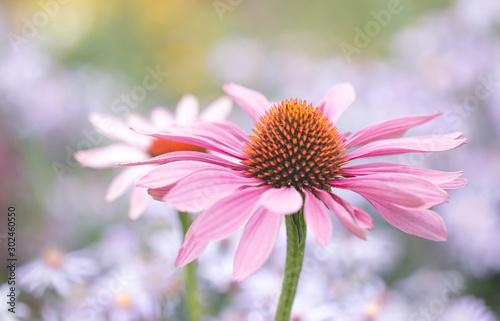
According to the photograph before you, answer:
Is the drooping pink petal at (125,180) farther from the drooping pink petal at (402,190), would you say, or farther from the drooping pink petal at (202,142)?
the drooping pink petal at (402,190)

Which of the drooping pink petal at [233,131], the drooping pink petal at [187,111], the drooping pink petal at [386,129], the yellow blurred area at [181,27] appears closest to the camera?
the drooping pink petal at [386,129]

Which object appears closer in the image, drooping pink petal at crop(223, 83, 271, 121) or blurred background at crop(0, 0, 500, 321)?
drooping pink petal at crop(223, 83, 271, 121)

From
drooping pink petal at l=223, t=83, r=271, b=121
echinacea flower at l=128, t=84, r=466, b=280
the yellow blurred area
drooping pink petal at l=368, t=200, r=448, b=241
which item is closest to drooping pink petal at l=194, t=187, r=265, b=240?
echinacea flower at l=128, t=84, r=466, b=280

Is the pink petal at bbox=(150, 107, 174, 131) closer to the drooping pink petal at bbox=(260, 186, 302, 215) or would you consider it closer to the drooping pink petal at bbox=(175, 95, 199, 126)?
the drooping pink petal at bbox=(175, 95, 199, 126)

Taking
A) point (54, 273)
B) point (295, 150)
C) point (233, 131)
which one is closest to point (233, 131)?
point (233, 131)

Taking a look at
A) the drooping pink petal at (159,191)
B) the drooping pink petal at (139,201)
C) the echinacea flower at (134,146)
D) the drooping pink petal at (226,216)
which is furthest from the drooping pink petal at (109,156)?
the drooping pink petal at (226,216)
